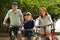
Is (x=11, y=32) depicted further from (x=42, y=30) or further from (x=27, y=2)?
(x=27, y=2)

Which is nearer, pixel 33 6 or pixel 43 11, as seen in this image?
pixel 43 11

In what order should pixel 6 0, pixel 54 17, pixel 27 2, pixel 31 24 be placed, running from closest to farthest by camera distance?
pixel 31 24, pixel 6 0, pixel 27 2, pixel 54 17

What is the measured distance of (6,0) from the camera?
17812 millimetres

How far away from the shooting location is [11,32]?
8.95 m

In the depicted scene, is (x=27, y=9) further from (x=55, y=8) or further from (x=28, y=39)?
(x=28, y=39)

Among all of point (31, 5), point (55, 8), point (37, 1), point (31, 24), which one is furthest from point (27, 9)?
point (31, 24)

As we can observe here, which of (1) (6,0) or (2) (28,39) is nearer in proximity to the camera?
(2) (28,39)

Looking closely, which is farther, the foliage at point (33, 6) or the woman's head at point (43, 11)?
the foliage at point (33, 6)

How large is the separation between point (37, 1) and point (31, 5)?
4.67 ft

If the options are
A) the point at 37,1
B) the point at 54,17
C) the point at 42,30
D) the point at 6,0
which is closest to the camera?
the point at 42,30

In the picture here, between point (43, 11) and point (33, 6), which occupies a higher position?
point (43, 11)

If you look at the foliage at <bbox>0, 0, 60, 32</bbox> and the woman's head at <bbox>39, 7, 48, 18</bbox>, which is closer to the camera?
the woman's head at <bbox>39, 7, 48, 18</bbox>

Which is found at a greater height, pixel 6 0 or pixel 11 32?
pixel 6 0

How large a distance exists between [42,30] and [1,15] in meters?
9.61
